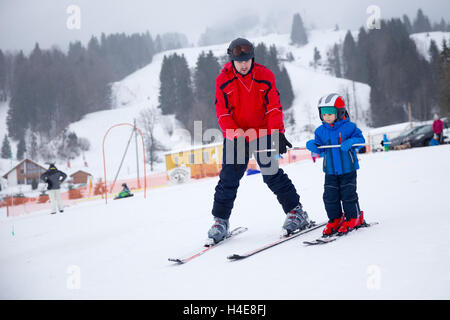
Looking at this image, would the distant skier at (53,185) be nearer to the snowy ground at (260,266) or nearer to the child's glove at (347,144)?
the snowy ground at (260,266)

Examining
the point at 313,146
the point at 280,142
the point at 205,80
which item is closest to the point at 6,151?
the point at 205,80

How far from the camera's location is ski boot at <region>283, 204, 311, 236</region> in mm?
2720

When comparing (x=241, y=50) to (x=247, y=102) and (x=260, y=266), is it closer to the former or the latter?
(x=247, y=102)

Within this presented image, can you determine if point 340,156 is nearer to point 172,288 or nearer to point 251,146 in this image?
point 251,146

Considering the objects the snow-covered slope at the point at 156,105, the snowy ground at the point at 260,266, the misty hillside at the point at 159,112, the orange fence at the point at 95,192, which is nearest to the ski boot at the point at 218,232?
the snowy ground at the point at 260,266

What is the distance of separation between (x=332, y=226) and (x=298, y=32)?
448 feet

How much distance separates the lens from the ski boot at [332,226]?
252cm

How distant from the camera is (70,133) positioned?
5581cm

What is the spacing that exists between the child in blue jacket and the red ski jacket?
386mm

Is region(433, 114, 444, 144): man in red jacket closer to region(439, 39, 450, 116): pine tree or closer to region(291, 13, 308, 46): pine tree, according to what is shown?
region(439, 39, 450, 116): pine tree

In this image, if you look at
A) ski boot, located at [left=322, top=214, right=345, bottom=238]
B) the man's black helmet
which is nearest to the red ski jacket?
the man's black helmet

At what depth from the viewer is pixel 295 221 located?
2.78 m
